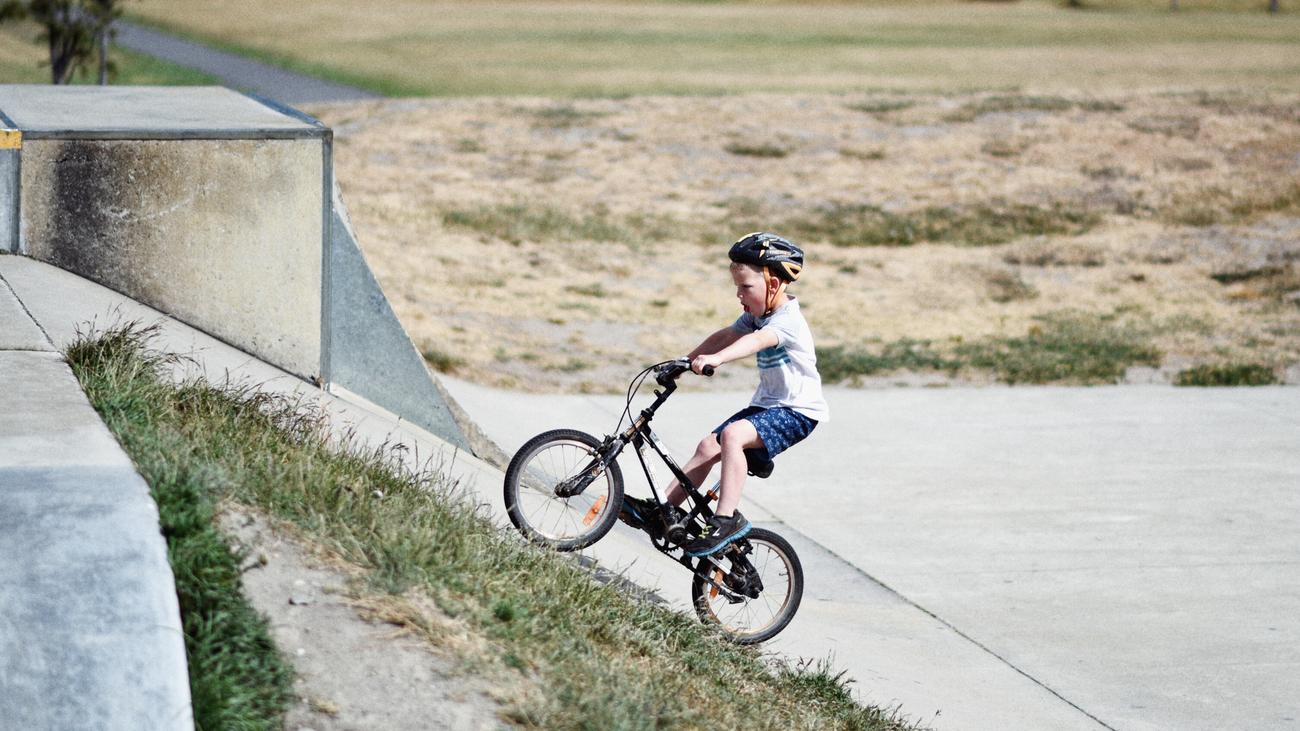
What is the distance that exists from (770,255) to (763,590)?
5.10 ft

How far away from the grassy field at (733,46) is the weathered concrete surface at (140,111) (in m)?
21.9

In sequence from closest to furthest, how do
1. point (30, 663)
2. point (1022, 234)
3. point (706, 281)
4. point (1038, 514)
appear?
1. point (30, 663)
2. point (1038, 514)
3. point (706, 281)
4. point (1022, 234)

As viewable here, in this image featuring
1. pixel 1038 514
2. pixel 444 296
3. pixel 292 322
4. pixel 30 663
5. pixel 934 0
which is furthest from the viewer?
pixel 934 0

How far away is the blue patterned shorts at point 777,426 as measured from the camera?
6445 millimetres

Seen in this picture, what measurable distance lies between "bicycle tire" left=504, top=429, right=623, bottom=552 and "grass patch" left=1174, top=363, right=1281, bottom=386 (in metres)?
8.85

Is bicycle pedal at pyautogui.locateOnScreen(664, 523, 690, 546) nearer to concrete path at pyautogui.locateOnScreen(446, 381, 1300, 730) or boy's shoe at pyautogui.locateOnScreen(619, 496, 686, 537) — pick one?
boy's shoe at pyautogui.locateOnScreen(619, 496, 686, 537)

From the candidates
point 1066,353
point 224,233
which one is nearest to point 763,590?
point 224,233

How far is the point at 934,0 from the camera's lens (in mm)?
80062

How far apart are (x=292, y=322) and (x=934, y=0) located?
7586cm

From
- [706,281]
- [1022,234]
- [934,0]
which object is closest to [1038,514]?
[706,281]

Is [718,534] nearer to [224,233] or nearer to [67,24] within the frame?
[224,233]

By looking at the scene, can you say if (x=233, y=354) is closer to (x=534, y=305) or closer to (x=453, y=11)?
(x=534, y=305)

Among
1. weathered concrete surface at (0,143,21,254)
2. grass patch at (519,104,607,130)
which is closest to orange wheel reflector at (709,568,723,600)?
weathered concrete surface at (0,143,21,254)

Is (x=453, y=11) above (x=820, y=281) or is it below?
above
